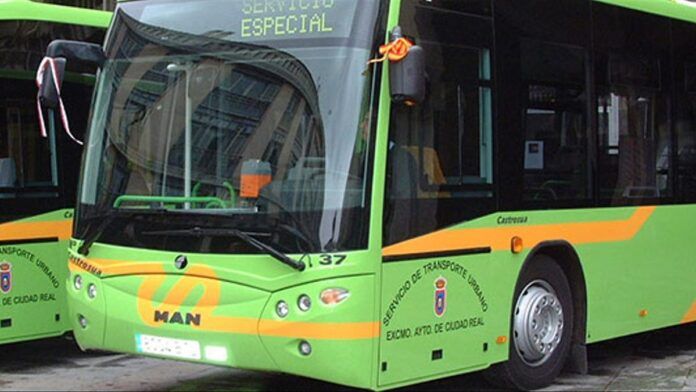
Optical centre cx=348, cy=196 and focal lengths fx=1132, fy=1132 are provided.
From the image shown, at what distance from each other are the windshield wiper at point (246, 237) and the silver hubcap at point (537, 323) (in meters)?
2.10

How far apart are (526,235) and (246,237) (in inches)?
89.8

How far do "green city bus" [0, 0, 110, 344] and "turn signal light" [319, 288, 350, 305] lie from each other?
3.55 m

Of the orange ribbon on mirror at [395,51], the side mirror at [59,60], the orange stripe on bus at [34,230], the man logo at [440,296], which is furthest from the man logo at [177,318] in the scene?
the orange stripe on bus at [34,230]

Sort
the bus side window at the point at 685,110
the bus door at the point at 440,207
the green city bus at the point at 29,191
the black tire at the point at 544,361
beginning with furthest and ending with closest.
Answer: the bus side window at the point at 685,110 → the green city bus at the point at 29,191 → the black tire at the point at 544,361 → the bus door at the point at 440,207

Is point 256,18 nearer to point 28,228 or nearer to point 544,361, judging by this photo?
point 28,228

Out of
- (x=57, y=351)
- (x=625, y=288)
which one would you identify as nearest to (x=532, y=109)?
(x=625, y=288)

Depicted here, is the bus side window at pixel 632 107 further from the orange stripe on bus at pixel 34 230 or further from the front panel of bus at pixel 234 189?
the orange stripe on bus at pixel 34 230

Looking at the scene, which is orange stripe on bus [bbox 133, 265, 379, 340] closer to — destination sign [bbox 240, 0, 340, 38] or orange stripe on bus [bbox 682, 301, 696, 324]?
destination sign [bbox 240, 0, 340, 38]

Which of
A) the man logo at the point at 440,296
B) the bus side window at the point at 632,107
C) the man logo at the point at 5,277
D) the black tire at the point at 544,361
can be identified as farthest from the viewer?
the man logo at the point at 5,277

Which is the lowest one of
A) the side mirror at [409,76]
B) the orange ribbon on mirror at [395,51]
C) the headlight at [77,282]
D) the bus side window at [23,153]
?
the headlight at [77,282]

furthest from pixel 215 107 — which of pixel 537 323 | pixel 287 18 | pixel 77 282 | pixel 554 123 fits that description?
pixel 537 323

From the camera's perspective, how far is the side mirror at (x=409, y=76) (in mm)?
6859

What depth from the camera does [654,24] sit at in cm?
981

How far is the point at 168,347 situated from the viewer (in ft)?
24.2
